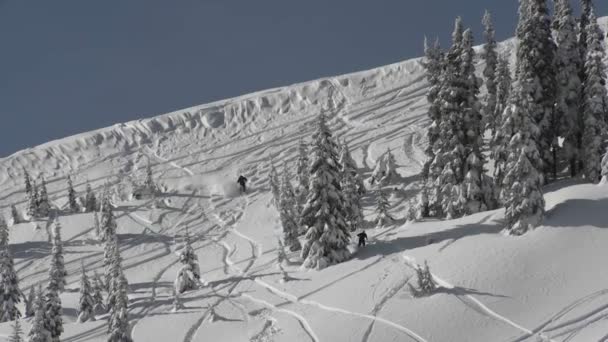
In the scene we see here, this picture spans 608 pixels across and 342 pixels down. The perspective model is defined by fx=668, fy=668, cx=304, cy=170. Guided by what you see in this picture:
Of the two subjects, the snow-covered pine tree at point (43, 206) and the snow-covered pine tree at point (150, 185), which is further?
the snow-covered pine tree at point (150, 185)

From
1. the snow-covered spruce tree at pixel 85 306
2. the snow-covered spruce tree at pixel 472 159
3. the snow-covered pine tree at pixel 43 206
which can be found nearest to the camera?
the snow-covered spruce tree at pixel 472 159

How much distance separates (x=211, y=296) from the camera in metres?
47.2

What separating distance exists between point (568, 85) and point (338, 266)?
2194cm

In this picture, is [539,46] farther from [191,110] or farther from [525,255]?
[191,110]

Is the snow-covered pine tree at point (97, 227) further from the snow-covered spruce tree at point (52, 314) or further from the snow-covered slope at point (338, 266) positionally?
the snow-covered spruce tree at point (52, 314)

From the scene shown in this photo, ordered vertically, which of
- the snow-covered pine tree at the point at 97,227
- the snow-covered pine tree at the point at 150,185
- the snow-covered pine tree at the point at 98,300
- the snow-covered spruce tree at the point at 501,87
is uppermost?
the snow-covered spruce tree at the point at 501,87

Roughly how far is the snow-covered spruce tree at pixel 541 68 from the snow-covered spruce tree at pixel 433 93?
621 centimetres

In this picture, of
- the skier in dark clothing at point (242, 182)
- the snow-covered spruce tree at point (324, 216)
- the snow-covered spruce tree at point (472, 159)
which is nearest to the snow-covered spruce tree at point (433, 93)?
the snow-covered spruce tree at point (472, 159)

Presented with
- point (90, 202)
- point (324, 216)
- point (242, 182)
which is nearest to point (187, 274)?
point (324, 216)

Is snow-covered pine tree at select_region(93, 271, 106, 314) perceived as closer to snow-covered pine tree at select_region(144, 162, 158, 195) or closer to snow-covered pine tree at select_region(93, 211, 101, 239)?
snow-covered pine tree at select_region(93, 211, 101, 239)

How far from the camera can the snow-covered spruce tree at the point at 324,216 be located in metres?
46.2

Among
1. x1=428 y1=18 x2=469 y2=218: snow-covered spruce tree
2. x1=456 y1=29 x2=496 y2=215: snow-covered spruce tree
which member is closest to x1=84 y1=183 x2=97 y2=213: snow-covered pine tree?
x1=428 y1=18 x2=469 y2=218: snow-covered spruce tree

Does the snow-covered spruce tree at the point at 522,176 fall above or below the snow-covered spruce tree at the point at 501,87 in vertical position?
below

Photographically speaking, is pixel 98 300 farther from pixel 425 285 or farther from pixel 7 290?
pixel 425 285
